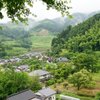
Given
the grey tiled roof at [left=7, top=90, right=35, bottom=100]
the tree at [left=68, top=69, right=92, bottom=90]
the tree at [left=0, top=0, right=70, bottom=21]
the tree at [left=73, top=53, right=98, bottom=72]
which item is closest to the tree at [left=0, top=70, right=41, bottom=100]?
the grey tiled roof at [left=7, top=90, right=35, bottom=100]

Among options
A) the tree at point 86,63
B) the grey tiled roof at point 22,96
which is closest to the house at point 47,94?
the grey tiled roof at point 22,96

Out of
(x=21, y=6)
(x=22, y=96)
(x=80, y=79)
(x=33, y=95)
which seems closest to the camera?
(x=21, y=6)

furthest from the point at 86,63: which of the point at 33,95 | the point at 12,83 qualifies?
the point at 33,95

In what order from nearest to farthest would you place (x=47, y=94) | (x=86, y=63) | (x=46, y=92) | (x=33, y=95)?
1. (x=33, y=95)
2. (x=47, y=94)
3. (x=46, y=92)
4. (x=86, y=63)

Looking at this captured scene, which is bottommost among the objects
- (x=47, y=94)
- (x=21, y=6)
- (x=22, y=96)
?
(x=47, y=94)

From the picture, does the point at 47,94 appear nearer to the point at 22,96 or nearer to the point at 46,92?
the point at 46,92

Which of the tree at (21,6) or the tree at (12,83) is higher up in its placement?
the tree at (21,6)

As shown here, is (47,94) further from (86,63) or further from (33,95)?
(86,63)

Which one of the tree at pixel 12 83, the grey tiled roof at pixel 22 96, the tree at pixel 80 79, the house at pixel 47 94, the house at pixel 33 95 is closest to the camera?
the grey tiled roof at pixel 22 96

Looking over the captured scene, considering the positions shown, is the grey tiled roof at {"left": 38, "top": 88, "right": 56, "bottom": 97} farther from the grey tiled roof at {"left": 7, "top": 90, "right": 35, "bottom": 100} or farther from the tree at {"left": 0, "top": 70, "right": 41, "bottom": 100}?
the grey tiled roof at {"left": 7, "top": 90, "right": 35, "bottom": 100}

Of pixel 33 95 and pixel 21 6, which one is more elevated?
pixel 21 6

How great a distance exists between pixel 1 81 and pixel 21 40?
401 ft

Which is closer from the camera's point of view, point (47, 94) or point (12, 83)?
point (12, 83)

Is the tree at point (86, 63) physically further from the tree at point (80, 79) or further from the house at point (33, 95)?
the house at point (33, 95)
